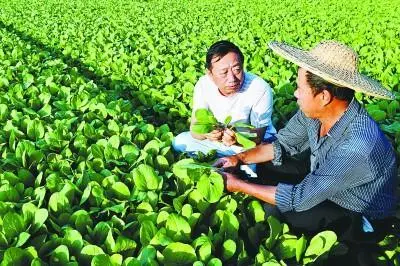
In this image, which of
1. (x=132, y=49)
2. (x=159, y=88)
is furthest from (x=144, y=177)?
(x=132, y=49)

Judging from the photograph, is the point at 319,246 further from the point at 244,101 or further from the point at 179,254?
the point at 244,101

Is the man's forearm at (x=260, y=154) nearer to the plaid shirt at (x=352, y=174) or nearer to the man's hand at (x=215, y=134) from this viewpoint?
the man's hand at (x=215, y=134)

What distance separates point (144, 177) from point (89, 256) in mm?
629

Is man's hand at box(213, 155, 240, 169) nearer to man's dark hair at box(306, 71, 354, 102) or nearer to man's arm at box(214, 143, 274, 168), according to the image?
man's arm at box(214, 143, 274, 168)

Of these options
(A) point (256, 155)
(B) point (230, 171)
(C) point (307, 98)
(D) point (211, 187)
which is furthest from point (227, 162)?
(C) point (307, 98)

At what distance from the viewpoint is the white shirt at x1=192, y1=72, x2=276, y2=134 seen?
12.5 feet

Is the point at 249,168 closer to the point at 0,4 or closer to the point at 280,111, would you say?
the point at 280,111

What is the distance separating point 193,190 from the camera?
2432 mm

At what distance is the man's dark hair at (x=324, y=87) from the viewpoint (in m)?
2.42

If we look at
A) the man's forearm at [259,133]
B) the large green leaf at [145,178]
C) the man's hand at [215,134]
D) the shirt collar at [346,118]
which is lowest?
the man's forearm at [259,133]

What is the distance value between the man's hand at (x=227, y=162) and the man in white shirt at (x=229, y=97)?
0.46 metres

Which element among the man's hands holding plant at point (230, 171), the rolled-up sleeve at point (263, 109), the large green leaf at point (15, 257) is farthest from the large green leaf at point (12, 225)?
the rolled-up sleeve at point (263, 109)

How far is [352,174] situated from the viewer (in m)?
2.37

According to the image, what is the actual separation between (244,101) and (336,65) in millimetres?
1422
